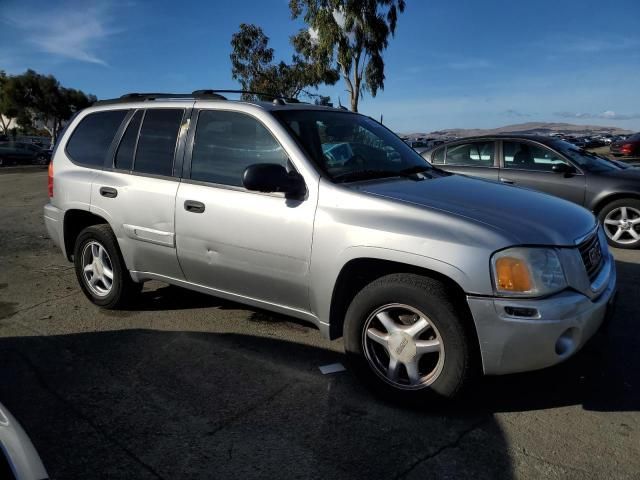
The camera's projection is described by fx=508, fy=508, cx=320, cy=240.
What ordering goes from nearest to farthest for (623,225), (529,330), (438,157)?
(529,330), (623,225), (438,157)

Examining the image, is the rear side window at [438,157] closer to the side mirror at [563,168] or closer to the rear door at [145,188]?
the side mirror at [563,168]

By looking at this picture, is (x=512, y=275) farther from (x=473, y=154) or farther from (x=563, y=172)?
(x=473, y=154)

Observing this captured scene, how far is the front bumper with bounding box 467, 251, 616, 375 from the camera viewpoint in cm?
250

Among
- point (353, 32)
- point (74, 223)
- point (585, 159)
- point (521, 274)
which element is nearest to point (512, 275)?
point (521, 274)

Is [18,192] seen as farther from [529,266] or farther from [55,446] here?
[529,266]

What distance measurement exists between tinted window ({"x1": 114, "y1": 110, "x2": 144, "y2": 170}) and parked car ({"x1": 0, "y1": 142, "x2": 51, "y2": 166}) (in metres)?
33.1

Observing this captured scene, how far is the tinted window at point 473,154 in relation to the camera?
7652mm

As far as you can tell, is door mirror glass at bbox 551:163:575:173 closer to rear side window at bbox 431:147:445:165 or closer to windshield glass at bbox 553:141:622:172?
windshield glass at bbox 553:141:622:172

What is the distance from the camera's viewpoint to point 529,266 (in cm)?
254

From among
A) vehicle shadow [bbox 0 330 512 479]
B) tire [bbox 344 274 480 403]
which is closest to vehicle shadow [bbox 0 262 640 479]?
vehicle shadow [bbox 0 330 512 479]

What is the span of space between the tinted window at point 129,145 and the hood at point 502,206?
82.0 inches

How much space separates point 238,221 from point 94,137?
6.75 ft

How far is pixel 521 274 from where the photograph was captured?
2525 millimetres

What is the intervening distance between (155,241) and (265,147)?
3.90ft
